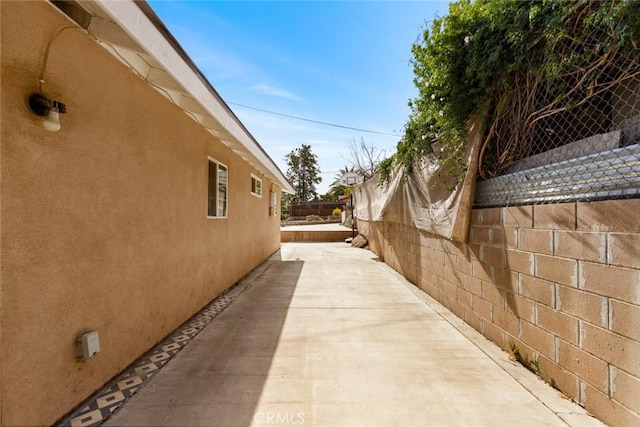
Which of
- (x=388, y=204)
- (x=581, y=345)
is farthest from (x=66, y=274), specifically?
(x=388, y=204)

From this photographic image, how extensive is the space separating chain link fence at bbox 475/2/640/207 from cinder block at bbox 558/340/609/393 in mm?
1091

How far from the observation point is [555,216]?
2162 mm

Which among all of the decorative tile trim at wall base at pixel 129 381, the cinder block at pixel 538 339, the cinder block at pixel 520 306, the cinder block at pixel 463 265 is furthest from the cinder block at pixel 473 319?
the decorative tile trim at wall base at pixel 129 381

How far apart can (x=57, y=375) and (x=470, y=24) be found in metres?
4.41

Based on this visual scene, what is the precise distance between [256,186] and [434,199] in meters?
5.30

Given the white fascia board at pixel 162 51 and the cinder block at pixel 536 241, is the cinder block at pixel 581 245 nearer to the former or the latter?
the cinder block at pixel 536 241

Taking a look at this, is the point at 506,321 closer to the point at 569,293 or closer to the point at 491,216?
the point at 569,293

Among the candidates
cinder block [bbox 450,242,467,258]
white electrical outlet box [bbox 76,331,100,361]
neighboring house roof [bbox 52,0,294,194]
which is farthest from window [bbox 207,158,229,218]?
cinder block [bbox 450,242,467,258]

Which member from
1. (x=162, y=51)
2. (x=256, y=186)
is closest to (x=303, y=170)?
(x=256, y=186)

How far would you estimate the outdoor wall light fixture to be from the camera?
1.61 meters

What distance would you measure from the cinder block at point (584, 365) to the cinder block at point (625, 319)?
27cm

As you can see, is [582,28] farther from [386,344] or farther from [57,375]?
[57,375]

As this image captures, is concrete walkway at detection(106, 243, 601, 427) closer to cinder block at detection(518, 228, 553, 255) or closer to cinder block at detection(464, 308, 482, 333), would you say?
cinder block at detection(464, 308, 482, 333)

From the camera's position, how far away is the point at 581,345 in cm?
194
